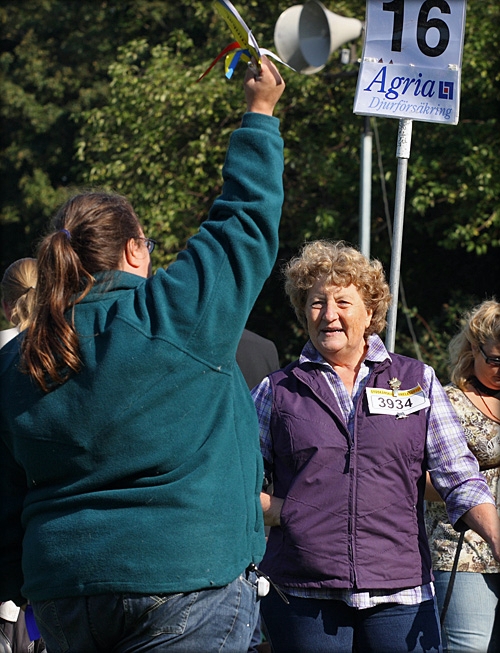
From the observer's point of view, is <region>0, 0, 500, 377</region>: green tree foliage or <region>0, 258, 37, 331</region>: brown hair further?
<region>0, 0, 500, 377</region>: green tree foliage

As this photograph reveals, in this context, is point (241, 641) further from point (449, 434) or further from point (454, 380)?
point (454, 380)

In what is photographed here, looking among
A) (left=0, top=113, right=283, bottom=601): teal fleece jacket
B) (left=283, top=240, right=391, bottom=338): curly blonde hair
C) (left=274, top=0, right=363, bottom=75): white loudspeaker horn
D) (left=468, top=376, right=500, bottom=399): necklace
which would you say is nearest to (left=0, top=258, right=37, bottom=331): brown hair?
(left=283, top=240, right=391, bottom=338): curly blonde hair

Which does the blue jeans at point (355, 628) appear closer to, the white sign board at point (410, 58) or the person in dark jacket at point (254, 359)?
the person in dark jacket at point (254, 359)

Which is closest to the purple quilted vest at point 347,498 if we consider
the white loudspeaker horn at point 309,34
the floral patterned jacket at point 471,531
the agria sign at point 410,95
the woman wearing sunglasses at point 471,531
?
the woman wearing sunglasses at point 471,531

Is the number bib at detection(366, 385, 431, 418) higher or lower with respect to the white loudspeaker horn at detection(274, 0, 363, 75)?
lower

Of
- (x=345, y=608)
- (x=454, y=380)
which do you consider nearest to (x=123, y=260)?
(x=345, y=608)

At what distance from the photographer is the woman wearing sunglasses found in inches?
120

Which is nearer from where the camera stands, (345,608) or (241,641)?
(241,641)

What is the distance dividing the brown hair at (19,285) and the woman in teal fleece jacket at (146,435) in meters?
1.59

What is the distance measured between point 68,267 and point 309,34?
16.1 ft

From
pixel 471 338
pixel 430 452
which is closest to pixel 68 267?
pixel 430 452

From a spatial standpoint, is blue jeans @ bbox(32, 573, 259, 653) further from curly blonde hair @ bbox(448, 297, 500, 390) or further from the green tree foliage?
the green tree foliage

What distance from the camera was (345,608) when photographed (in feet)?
8.27

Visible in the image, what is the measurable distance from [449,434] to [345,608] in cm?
61
